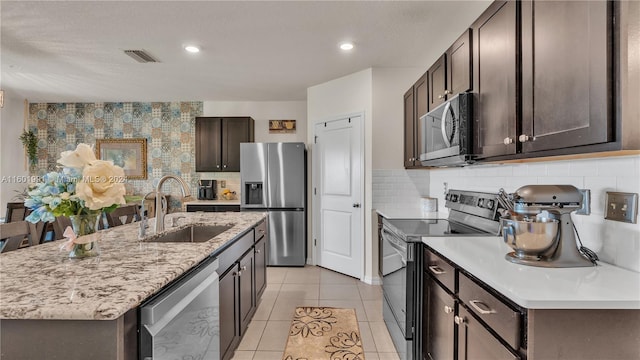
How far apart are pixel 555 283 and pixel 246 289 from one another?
1926mm

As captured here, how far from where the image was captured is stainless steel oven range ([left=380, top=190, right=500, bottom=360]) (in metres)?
1.85

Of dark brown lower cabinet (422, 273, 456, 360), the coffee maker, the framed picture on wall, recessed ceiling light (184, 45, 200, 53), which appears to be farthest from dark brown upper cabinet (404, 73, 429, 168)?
the framed picture on wall

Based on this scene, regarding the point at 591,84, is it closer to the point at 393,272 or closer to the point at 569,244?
the point at 569,244

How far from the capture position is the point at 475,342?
48.4 inches

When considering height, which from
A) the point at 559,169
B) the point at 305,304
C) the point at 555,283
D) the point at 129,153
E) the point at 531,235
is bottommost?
the point at 305,304

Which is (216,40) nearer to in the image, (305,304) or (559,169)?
(305,304)

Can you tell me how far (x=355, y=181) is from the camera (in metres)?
3.69

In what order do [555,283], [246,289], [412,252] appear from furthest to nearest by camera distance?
[246,289]
[412,252]
[555,283]

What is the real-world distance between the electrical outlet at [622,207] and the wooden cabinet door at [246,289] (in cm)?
202

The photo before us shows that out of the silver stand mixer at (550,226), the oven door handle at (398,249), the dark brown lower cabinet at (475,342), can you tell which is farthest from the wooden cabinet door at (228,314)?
the silver stand mixer at (550,226)

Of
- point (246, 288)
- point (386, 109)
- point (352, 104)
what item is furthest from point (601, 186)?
point (352, 104)

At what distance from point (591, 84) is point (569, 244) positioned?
0.62 m

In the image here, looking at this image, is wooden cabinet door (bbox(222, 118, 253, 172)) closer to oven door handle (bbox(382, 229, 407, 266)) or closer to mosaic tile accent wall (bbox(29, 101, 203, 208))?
mosaic tile accent wall (bbox(29, 101, 203, 208))

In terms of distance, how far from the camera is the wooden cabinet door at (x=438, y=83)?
222 cm
